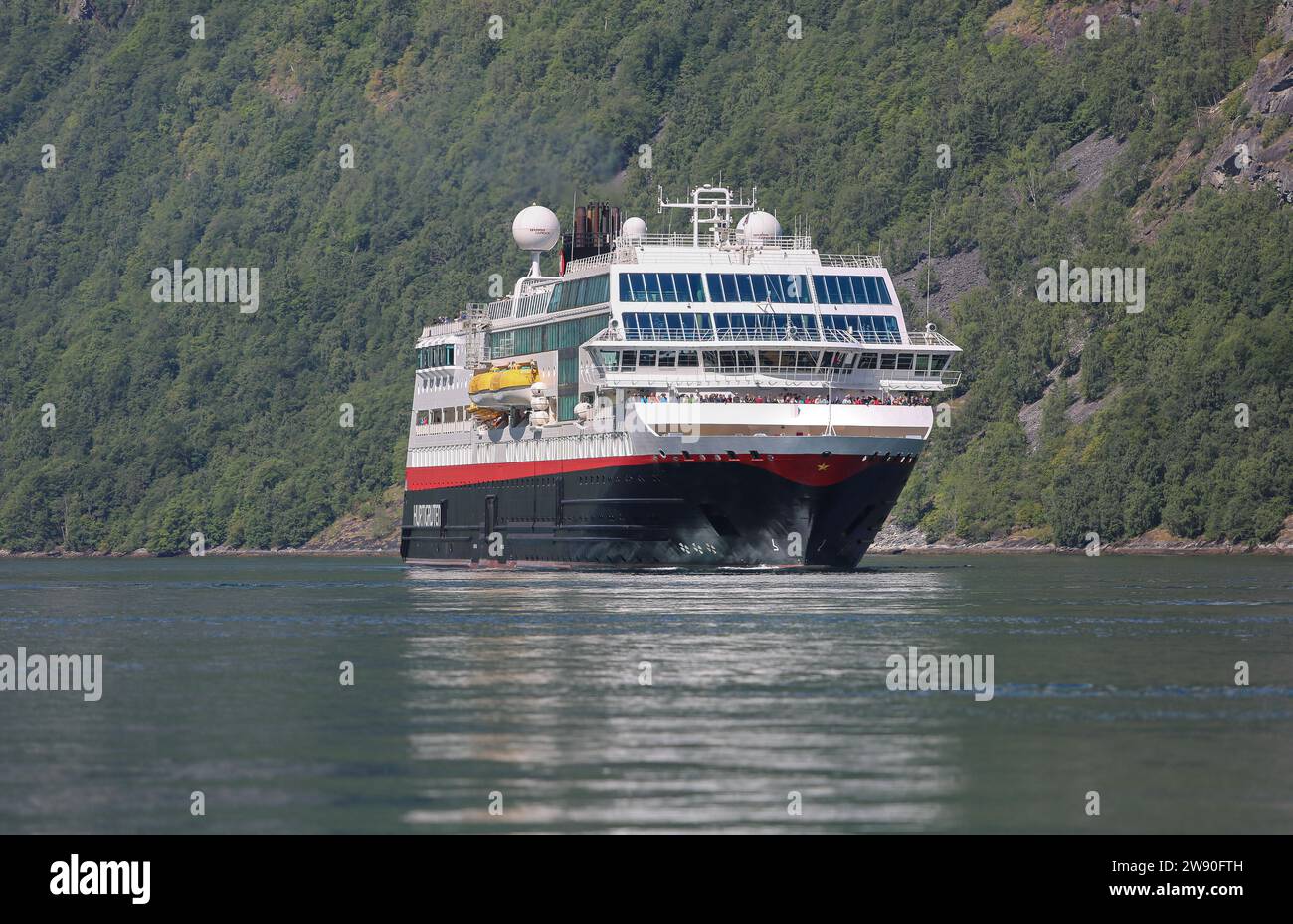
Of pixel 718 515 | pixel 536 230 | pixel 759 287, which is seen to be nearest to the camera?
pixel 718 515

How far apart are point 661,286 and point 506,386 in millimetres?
16205

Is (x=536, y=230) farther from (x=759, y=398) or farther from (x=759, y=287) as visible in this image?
(x=759, y=398)

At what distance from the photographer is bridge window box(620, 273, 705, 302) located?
4186 inches

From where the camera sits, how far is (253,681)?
5275 centimetres

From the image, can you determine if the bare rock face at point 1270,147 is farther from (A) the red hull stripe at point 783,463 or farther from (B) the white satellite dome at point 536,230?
(A) the red hull stripe at point 783,463

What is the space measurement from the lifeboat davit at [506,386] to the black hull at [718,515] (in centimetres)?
832

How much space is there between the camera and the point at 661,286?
10662cm

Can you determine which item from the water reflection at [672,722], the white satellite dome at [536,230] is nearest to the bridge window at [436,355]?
the white satellite dome at [536,230]

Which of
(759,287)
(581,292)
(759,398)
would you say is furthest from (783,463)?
(581,292)

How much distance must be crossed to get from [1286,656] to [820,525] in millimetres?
44420
